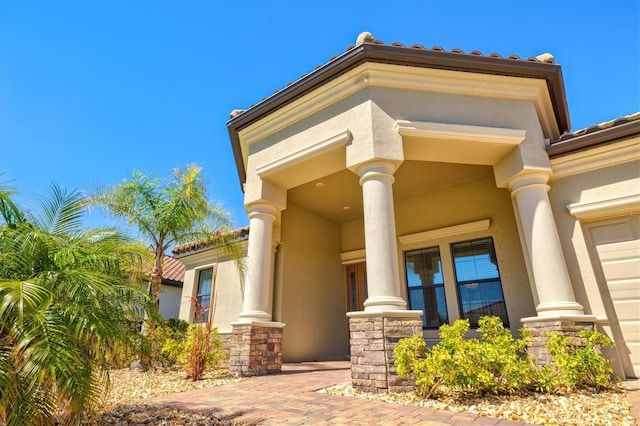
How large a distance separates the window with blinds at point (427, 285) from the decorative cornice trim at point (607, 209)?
129 inches

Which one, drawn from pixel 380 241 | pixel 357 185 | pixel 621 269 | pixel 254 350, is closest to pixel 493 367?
pixel 380 241

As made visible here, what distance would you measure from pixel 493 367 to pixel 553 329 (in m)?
1.82

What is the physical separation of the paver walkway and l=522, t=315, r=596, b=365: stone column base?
2543 millimetres

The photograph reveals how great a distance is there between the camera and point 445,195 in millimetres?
8750

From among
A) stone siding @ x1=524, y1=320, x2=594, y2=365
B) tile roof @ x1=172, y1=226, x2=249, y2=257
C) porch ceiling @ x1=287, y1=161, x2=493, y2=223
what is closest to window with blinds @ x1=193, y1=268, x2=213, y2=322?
tile roof @ x1=172, y1=226, x2=249, y2=257

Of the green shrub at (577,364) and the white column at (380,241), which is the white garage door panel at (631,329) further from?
the white column at (380,241)

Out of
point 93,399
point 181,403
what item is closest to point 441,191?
point 181,403

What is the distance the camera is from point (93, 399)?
264cm

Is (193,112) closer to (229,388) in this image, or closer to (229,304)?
(229,304)

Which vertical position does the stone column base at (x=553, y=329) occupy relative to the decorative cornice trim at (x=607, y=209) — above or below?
below

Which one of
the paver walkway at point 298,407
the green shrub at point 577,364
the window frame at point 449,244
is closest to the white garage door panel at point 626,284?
the green shrub at point 577,364

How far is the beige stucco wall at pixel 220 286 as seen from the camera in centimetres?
996

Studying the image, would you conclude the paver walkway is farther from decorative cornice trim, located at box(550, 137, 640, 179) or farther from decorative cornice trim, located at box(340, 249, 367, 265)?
decorative cornice trim, located at box(550, 137, 640, 179)

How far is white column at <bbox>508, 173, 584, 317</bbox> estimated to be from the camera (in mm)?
5289
